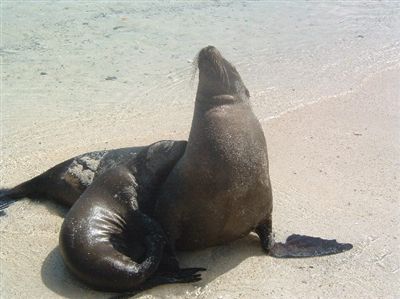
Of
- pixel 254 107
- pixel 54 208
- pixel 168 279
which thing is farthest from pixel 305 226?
pixel 254 107

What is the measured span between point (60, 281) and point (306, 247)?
1706mm

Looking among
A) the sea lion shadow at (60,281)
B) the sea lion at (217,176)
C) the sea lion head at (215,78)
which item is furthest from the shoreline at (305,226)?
the sea lion head at (215,78)

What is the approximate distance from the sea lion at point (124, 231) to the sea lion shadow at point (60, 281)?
0.06m

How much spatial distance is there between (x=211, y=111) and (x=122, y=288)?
4.30ft

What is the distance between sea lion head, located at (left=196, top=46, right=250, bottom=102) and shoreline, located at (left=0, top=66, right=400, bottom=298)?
107cm

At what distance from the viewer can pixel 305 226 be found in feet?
15.3

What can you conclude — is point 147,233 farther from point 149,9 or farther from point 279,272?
point 149,9

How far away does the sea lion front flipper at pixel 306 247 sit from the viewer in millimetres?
4223

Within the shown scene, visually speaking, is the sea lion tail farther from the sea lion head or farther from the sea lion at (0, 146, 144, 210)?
the sea lion head

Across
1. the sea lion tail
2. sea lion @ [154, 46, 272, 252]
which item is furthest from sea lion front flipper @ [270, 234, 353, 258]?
the sea lion tail

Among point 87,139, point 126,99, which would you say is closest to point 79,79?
point 126,99

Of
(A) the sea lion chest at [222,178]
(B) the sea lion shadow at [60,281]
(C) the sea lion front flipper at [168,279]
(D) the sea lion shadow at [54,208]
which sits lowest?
(D) the sea lion shadow at [54,208]

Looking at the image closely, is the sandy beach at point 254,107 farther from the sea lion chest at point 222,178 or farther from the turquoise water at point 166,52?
the sea lion chest at point 222,178

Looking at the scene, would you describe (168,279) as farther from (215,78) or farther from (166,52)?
(166,52)
